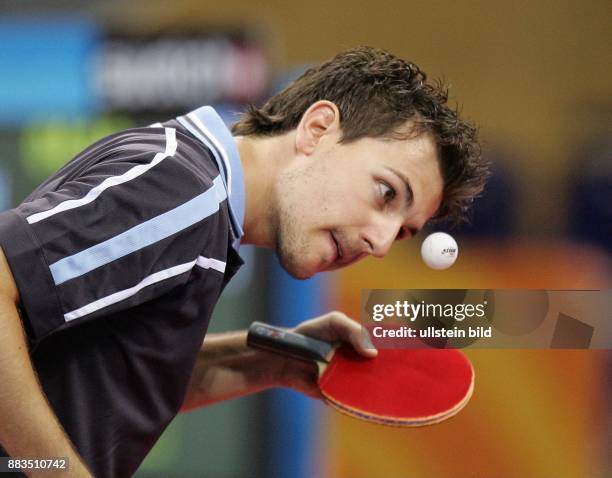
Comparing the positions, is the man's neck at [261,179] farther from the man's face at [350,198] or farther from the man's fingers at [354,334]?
the man's fingers at [354,334]

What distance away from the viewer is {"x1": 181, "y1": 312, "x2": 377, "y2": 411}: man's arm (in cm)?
142

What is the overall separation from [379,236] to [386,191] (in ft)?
0.20

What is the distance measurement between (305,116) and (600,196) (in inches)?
42.1

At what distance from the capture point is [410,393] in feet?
4.34

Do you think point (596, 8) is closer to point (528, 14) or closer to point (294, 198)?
point (528, 14)

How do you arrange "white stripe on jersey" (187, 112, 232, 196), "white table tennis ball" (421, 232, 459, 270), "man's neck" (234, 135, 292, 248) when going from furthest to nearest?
"white table tennis ball" (421, 232, 459, 270) < "man's neck" (234, 135, 292, 248) < "white stripe on jersey" (187, 112, 232, 196)

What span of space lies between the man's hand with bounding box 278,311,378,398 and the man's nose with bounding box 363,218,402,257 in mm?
193

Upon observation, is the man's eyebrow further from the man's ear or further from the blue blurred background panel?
the blue blurred background panel

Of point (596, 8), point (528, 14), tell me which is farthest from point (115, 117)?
point (596, 8)

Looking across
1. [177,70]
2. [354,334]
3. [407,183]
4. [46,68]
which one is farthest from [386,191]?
[46,68]

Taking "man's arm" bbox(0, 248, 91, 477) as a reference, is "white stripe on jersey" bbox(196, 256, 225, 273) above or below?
above

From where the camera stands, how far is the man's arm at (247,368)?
4.64ft

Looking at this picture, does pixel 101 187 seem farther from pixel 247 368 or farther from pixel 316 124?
pixel 247 368

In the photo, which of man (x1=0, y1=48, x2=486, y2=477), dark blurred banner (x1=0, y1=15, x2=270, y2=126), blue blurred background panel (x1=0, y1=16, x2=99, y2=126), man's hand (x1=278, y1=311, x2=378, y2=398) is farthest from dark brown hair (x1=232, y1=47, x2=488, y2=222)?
blue blurred background panel (x1=0, y1=16, x2=99, y2=126)
